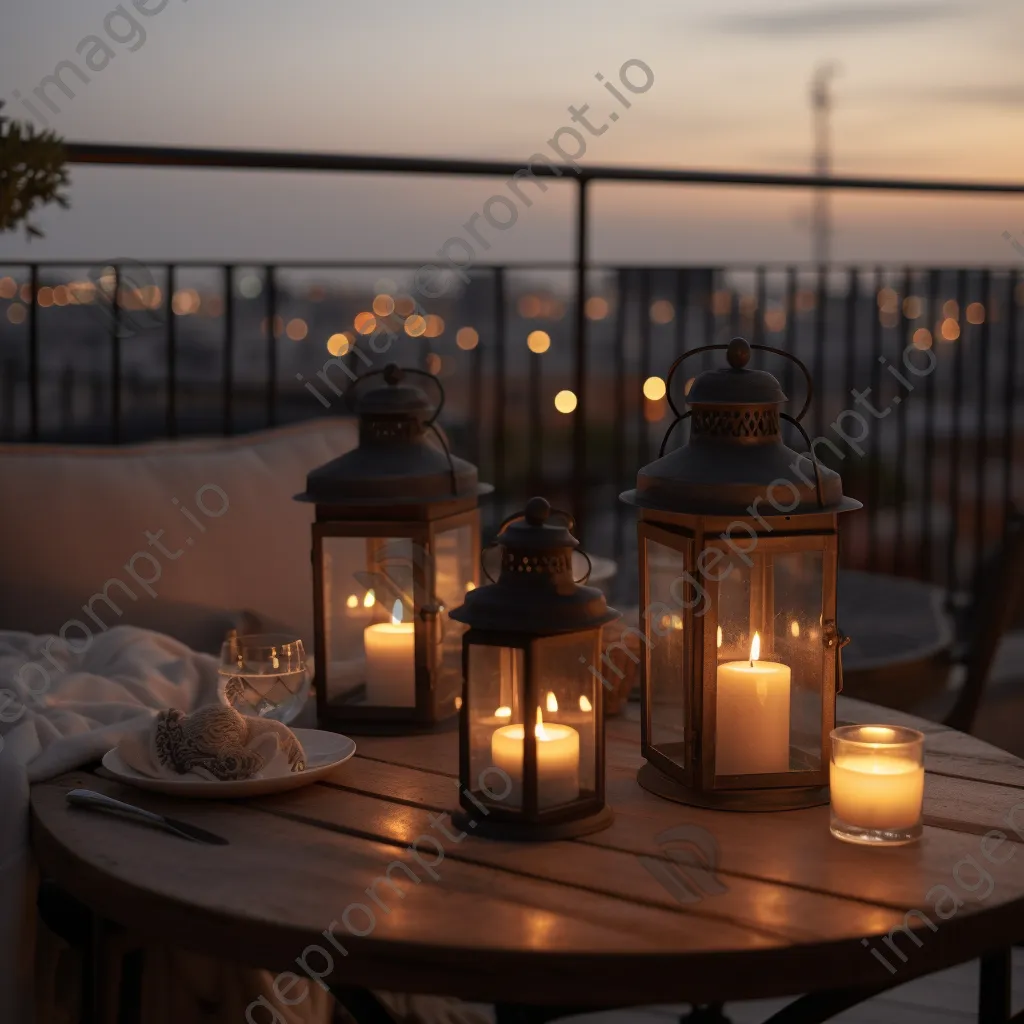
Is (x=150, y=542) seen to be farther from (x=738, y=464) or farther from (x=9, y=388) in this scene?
(x=9, y=388)

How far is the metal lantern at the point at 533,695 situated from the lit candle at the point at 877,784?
21 cm

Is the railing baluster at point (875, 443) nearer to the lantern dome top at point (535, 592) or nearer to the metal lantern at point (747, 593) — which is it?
the metal lantern at point (747, 593)

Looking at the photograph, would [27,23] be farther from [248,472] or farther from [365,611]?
[365,611]

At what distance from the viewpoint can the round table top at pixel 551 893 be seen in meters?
0.91

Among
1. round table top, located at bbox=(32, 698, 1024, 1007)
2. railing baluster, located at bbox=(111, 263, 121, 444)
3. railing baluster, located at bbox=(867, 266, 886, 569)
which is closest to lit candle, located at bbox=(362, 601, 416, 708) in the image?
round table top, located at bbox=(32, 698, 1024, 1007)

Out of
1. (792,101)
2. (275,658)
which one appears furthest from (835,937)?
(792,101)

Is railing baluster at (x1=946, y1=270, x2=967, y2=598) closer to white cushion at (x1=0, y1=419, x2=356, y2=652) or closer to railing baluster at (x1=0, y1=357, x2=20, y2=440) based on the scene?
white cushion at (x1=0, y1=419, x2=356, y2=652)

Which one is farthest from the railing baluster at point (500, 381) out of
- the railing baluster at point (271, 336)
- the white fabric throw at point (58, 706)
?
the white fabric throw at point (58, 706)

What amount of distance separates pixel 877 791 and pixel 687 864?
0.18m

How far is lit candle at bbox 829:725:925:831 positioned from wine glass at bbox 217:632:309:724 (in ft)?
1.93

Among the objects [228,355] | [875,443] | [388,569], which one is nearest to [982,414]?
[875,443]

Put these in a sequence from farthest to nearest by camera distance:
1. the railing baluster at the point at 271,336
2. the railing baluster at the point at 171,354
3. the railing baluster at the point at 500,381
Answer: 1. the railing baluster at the point at 500,381
2. the railing baluster at the point at 271,336
3. the railing baluster at the point at 171,354

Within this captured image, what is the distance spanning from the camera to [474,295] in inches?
257

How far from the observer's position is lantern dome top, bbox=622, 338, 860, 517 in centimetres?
117
